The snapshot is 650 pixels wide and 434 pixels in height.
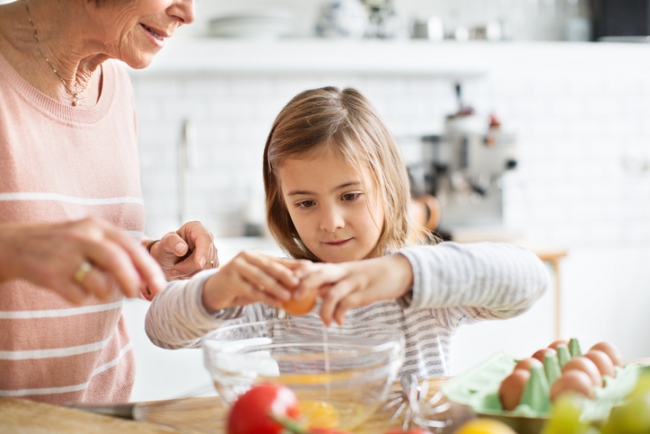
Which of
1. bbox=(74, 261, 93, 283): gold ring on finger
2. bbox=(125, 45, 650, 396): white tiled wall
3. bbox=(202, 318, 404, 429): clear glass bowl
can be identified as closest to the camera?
bbox=(74, 261, 93, 283): gold ring on finger

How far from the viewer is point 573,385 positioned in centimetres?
80

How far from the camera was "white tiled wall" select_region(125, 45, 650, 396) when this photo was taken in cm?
320

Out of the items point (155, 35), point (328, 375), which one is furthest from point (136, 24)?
point (328, 375)

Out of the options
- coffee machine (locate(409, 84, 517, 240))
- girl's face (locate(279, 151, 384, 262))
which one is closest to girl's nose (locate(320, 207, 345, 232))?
girl's face (locate(279, 151, 384, 262))

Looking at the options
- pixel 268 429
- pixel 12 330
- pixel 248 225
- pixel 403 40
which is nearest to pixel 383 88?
pixel 403 40

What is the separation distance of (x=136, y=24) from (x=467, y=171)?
1.97 meters

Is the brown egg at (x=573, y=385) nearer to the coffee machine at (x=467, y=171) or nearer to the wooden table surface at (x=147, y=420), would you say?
the wooden table surface at (x=147, y=420)

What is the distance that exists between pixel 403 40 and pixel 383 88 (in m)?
0.31

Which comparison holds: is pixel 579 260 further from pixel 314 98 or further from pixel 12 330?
pixel 12 330

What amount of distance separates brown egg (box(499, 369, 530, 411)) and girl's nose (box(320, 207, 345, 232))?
55cm

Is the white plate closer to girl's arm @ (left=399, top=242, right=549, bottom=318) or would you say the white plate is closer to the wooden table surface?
girl's arm @ (left=399, top=242, right=549, bottom=318)

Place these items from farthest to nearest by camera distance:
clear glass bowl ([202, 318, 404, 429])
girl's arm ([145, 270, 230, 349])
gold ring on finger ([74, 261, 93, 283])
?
girl's arm ([145, 270, 230, 349])
clear glass bowl ([202, 318, 404, 429])
gold ring on finger ([74, 261, 93, 283])

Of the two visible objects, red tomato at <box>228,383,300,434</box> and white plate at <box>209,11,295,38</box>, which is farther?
white plate at <box>209,11,295,38</box>

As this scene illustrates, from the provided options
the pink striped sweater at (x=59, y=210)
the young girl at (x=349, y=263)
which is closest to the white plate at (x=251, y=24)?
the young girl at (x=349, y=263)
